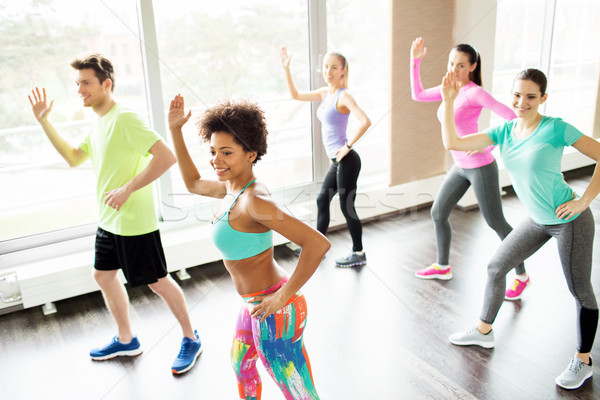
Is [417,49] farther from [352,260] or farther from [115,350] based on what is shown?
[115,350]

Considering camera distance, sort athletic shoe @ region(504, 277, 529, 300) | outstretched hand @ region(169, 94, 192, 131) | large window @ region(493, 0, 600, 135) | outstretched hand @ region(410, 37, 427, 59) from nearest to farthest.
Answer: outstretched hand @ region(169, 94, 192, 131) → athletic shoe @ region(504, 277, 529, 300) → outstretched hand @ region(410, 37, 427, 59) → large window @ region(493, 0, 600, 135)

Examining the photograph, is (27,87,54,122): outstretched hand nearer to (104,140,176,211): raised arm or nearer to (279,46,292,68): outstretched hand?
(104,140,176,211): raised arm

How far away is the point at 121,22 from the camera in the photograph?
10.1ft

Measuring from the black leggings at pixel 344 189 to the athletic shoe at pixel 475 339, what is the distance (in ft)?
3.53

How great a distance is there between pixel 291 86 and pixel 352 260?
4.00ft

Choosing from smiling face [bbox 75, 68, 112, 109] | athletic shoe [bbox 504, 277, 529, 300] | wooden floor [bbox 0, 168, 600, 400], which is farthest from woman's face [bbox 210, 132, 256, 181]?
athletic shoe [bbox 504, 277, 529, 300]

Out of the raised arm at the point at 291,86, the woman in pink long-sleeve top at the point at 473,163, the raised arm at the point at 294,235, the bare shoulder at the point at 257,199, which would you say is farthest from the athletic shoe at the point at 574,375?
the raised arm at the point at 291,86

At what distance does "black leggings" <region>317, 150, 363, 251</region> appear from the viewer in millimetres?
3107

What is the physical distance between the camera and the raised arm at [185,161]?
1614 mm

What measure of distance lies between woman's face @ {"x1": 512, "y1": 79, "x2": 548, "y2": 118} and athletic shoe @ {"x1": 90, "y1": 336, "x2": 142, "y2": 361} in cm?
203

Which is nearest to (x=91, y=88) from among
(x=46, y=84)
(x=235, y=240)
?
(x=235, y=240)

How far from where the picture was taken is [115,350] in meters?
2.39

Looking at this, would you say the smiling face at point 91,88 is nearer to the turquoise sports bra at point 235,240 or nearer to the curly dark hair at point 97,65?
the curly dark hair at point 97,65

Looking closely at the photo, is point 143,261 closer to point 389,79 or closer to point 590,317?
point 590,317
